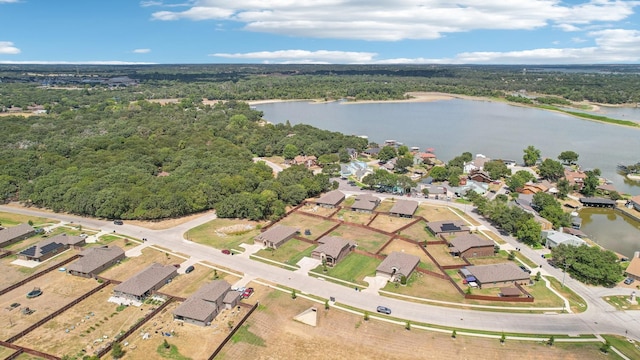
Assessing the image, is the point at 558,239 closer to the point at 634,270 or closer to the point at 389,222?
the point at 634,270

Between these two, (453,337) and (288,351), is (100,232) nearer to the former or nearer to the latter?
(288,351)

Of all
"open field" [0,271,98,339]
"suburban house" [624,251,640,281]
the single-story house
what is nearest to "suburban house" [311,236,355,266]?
the single-story house

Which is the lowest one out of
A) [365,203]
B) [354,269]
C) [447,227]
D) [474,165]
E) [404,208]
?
[354,269]

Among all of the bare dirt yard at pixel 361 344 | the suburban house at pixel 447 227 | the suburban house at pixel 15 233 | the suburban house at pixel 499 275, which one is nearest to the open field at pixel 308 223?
the suburban house at pixel 447 227

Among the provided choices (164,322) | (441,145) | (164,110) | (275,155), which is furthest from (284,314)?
(164,110)

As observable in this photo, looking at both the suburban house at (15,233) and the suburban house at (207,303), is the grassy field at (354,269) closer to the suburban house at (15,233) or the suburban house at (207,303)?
the suburban house at (207,303)

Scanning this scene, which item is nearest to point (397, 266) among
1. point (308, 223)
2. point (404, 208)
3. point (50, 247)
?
point (308, 223)
